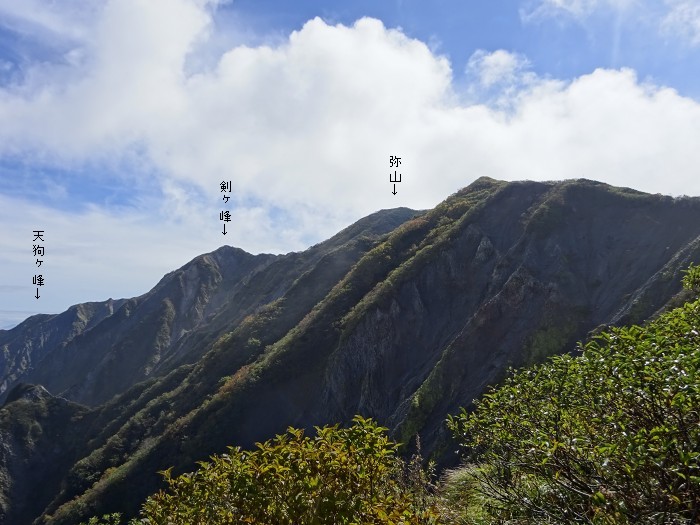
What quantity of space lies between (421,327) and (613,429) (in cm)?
3544

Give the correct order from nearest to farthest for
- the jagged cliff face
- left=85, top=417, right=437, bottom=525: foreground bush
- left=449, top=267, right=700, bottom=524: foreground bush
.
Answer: left=449, top=267, right=700, bottom=524: foreground bush < left=85, top=417, right=437, bottom=525: foreground bush < the jagged cliff face

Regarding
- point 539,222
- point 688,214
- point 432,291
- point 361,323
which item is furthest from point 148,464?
point 688,214

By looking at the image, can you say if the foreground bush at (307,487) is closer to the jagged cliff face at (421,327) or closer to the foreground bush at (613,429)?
the foreground bush at (613,429)

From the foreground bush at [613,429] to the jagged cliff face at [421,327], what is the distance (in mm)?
23052

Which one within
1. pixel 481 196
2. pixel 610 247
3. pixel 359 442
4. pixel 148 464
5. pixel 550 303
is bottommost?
pixel 148 464

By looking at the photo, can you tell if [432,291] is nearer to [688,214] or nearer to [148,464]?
[688,214]

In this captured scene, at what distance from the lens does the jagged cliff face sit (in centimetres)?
3297

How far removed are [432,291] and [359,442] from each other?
3795cm

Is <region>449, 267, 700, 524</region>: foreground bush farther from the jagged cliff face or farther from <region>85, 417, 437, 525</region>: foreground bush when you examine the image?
the jagged cliff face

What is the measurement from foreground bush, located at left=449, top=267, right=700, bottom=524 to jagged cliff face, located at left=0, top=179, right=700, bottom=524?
2305 cm

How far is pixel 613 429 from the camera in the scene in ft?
19.1

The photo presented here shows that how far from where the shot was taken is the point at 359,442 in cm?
565

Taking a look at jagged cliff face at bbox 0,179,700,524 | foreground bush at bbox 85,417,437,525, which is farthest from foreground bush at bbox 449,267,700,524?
jagged cliff face at bbox 0,179,700,524

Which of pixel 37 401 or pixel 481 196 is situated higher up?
pixel 481 196
